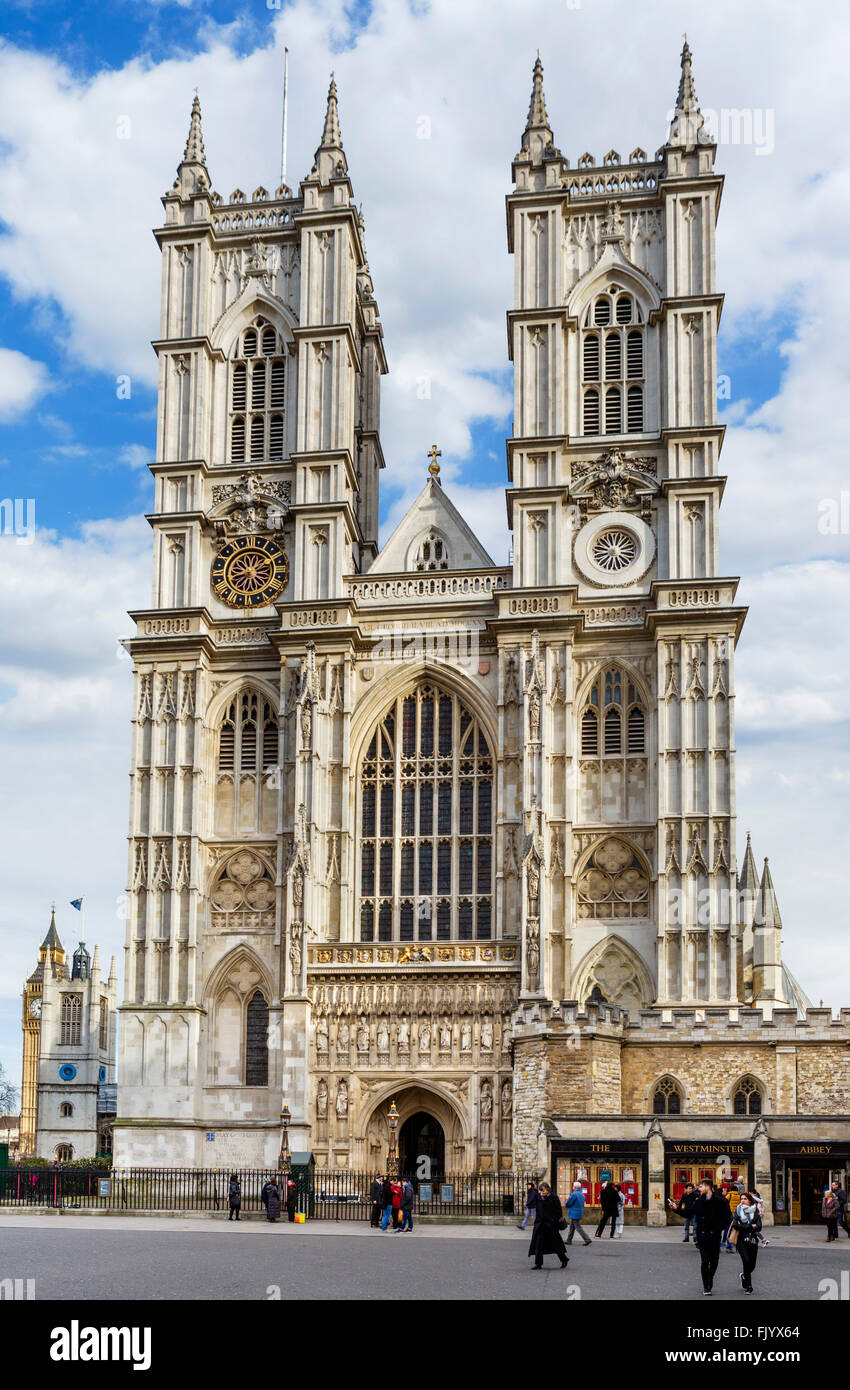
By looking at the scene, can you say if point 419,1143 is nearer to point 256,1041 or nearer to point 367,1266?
point 256,1041

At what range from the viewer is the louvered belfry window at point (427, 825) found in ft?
156

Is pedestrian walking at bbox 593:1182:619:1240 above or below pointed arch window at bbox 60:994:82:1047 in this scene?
below

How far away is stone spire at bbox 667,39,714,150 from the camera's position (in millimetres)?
52500

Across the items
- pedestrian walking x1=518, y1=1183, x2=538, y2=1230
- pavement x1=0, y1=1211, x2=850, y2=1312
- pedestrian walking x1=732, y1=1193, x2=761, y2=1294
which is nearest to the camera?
pavement x1=0, y1=1211, x2=850, y2=1312

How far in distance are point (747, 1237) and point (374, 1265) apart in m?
5.19

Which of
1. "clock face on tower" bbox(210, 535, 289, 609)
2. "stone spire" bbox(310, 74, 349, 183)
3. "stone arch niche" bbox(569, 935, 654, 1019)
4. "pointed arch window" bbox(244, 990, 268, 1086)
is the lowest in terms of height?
"pointed arch window" bbox(244, 990, 268, 1086)

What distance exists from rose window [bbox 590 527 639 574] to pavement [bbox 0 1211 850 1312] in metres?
22.7

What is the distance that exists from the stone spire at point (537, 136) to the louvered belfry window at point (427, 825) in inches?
707

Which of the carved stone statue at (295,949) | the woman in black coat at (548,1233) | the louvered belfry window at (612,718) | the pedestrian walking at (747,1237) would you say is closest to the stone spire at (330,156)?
the louvered belfry window at (612,718)

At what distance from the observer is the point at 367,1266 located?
21531mm

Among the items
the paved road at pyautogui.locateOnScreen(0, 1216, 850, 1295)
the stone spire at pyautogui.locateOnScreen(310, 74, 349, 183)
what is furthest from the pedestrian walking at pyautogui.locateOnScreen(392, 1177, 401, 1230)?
the stone spire at pyautogui.locateOnScreen(310, 74, 349, 183)

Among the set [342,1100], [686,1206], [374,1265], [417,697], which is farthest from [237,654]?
[374,1265]

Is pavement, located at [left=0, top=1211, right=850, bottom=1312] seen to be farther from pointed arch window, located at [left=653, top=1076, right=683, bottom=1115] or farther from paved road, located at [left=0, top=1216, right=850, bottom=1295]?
pointed arch window, located at [left=653, top=1076, right=683, bottom=1115]
